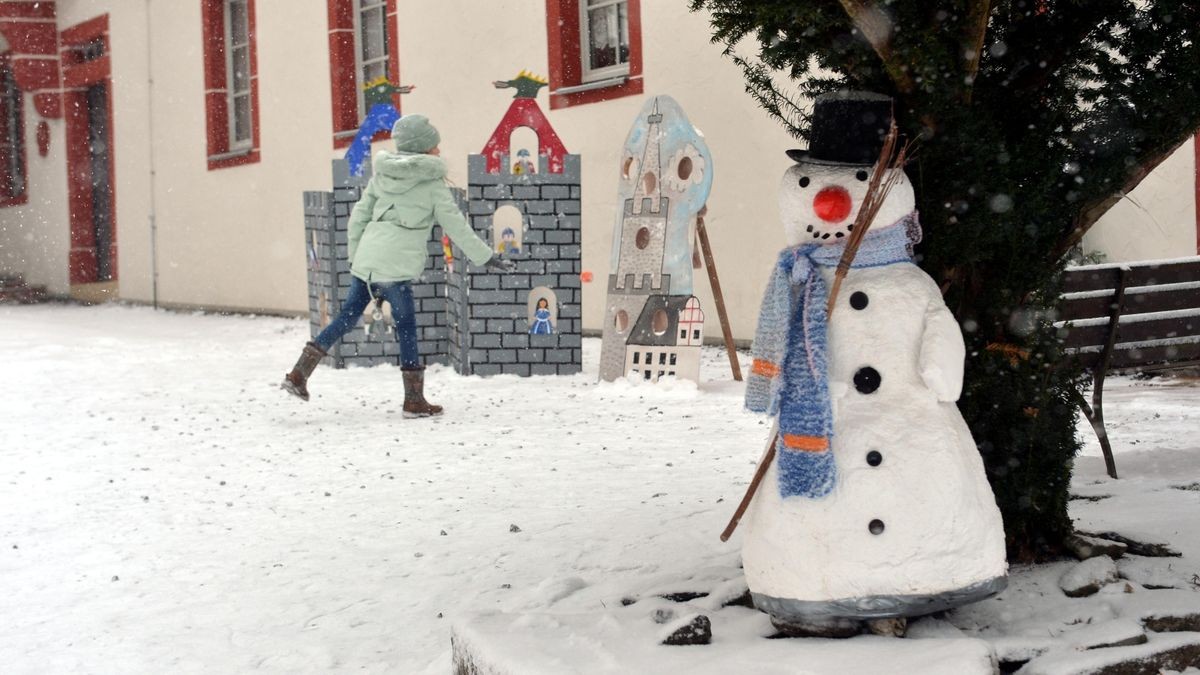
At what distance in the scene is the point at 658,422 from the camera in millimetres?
7055

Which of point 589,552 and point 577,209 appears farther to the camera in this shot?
point 577,209

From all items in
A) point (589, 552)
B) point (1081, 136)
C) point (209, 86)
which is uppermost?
point (209, 86)

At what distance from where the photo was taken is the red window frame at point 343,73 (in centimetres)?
1484

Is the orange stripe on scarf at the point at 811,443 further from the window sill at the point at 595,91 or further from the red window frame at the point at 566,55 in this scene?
the red window frame at the point at 566,55

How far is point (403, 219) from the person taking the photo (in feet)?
25.0

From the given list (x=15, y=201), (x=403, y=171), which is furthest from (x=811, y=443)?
(x=15, y=201)

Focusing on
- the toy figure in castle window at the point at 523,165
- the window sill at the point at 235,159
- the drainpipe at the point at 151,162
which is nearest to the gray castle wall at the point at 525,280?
the toy figure in castle window at the point at 523,165

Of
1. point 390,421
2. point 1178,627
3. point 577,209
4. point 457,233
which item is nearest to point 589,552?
point 1178,627

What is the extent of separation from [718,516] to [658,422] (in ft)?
7.62

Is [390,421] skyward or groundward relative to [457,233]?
groundward

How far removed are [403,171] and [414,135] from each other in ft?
0.89

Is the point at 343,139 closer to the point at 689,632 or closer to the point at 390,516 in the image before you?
the point at 390,516

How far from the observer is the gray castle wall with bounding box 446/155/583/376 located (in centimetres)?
906

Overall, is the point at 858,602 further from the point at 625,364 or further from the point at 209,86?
the point at 209,86
